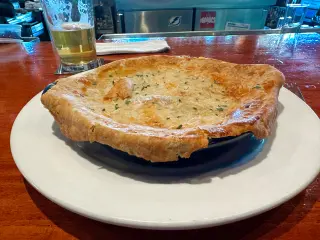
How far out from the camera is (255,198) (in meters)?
0.47

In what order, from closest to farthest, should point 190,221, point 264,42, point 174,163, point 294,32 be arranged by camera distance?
point 190,221, point 174,163, point 264,42, point 294,32

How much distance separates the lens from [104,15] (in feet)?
9.91

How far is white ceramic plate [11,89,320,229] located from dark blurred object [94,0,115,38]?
263cm

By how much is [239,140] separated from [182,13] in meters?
2.78

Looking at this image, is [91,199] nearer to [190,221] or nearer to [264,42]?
[190,221]

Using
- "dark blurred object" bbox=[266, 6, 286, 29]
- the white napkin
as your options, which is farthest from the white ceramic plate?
"dark blurred object" bbox=[266, 6, 286, 29]

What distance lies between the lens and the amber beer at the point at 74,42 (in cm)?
127

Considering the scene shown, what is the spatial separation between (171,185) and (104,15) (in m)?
2.88

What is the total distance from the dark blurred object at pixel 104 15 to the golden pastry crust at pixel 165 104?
230 centimetres

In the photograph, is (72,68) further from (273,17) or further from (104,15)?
(273,17)

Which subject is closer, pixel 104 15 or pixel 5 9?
pixel 104 15

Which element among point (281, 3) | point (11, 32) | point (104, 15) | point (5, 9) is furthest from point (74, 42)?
point (5, 9)

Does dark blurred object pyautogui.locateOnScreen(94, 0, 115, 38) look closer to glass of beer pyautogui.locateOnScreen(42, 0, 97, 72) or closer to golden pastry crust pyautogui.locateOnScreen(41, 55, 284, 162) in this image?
glass of beer pyautogui.locateOnScreen(42, 0, 97, 72)

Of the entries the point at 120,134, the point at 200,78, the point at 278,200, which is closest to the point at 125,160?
the point at 120,134
